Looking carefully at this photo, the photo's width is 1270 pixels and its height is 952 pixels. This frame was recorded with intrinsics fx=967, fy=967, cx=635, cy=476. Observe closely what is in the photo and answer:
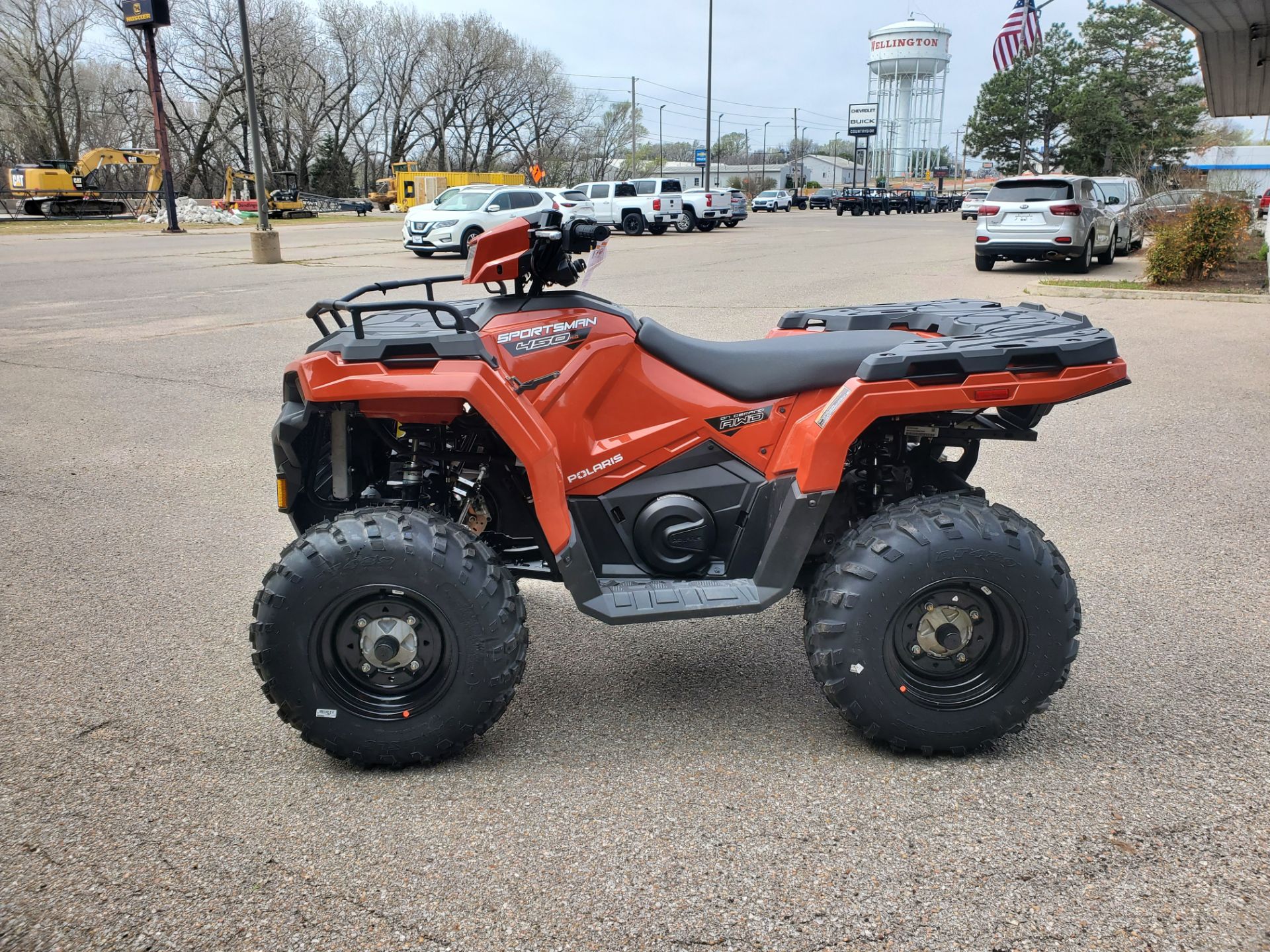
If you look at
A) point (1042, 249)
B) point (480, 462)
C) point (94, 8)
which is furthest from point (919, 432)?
point (94, 8)

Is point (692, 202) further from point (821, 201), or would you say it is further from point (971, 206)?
point (821, 201)

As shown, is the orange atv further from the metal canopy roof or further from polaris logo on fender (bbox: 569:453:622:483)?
the metal canopy roof

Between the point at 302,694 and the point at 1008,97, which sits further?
the point at 1008,97

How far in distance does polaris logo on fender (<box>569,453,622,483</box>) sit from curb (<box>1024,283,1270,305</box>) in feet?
41.5

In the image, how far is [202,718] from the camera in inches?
132

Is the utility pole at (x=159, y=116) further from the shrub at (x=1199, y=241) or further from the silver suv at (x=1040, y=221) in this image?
the shrub at (x=1199, y=241)

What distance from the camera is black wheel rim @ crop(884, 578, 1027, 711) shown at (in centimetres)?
294

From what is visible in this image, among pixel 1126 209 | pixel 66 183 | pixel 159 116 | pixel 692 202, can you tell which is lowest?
pixel 1126 209

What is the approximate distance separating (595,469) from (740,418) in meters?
0.51

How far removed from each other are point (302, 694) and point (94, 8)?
239 ft

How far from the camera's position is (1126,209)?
2059 cm

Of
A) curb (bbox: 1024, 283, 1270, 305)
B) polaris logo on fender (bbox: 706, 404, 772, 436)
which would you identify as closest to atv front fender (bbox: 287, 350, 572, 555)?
polaris logo on fender (bbox: 706, 404, 772, 436)

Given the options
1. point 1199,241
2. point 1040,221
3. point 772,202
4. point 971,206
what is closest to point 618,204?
point 971,206

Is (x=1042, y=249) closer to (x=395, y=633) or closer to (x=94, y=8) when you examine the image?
(x=395, y=633)
